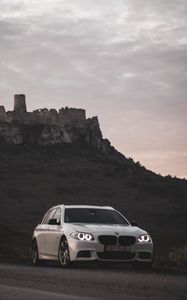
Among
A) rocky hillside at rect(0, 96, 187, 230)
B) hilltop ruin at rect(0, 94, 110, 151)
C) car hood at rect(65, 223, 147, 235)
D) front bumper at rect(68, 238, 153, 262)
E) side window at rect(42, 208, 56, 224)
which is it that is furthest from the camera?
hilltop ruin at rect(0, 94, 110, 151)

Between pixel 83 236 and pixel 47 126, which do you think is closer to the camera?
pixel 83 236

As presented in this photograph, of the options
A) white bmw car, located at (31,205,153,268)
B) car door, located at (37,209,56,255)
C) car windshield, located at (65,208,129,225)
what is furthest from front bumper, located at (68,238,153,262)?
car door, located at (37,209,56,255)

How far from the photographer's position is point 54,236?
18.9 metres

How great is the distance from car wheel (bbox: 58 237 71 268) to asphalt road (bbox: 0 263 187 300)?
5.31 feet

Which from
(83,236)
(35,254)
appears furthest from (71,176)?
(83,236)

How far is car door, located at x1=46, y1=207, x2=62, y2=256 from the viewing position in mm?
18625

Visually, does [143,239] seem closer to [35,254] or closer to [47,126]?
[35,254]

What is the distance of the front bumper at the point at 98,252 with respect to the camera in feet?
57.5

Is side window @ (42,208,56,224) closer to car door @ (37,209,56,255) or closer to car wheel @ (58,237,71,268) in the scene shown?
car door @ (37,209,56,255)

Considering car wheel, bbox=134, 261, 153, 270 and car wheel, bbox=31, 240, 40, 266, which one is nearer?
car wheel, bbox=134, 261, 153, 270

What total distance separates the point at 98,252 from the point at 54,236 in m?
1.67

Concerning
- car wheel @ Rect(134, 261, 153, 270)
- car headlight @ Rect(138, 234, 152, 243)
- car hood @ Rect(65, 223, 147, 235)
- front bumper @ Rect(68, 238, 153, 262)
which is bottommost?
car wheel @ Rect(134, 261, 153, 270)

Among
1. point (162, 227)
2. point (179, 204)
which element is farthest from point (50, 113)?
point (162, 227)

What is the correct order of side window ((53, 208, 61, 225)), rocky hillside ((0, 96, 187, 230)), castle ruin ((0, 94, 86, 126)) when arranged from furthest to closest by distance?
castle ruin ((0, 94, 86, 126)), rocky hillside ((0, 96, 187, 230)), side window ((53, 208, 61, 225))
